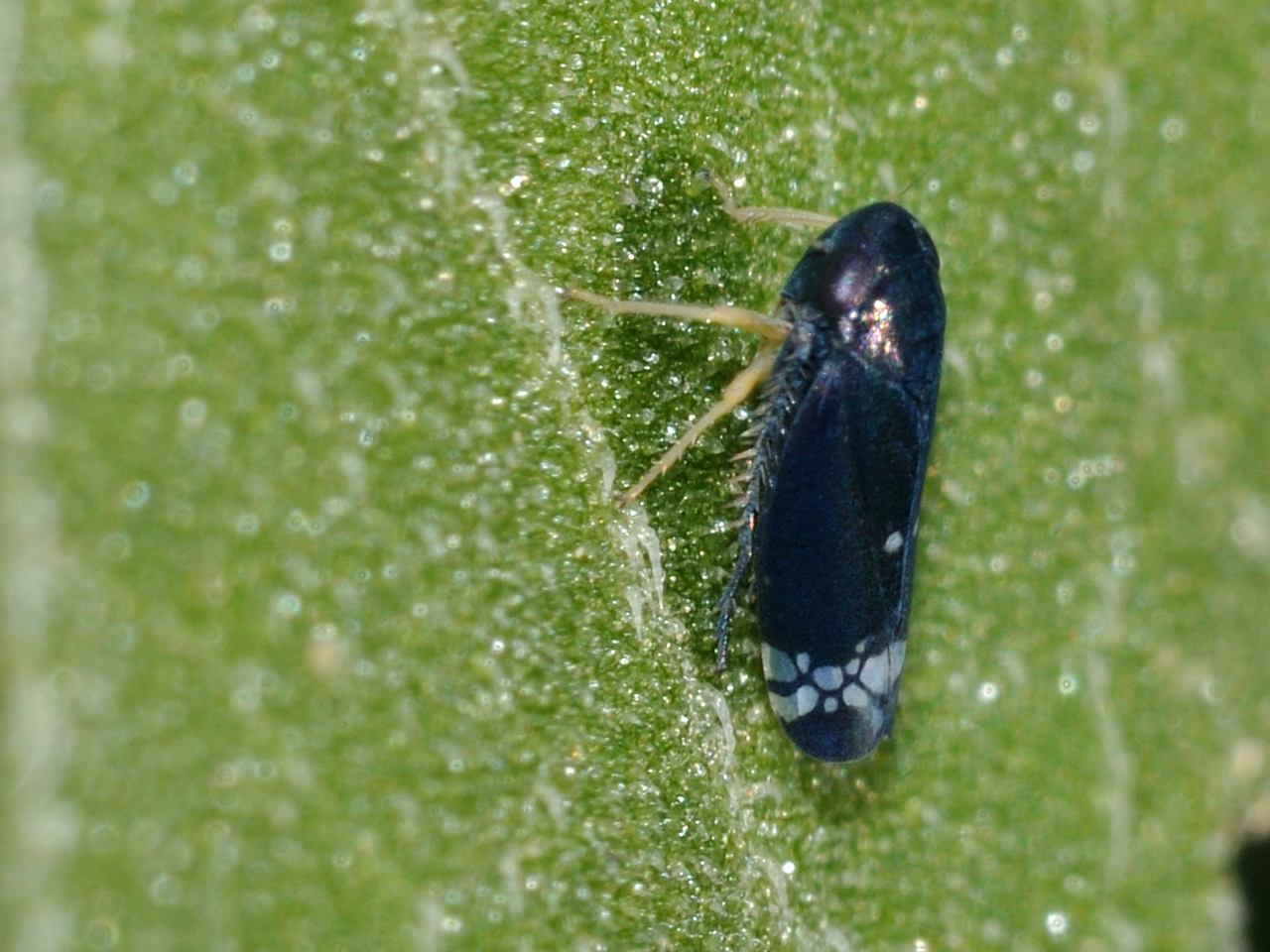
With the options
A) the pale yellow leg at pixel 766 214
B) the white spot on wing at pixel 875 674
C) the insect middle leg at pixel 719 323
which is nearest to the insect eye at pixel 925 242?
the pale yellow leg at pixel 766 214

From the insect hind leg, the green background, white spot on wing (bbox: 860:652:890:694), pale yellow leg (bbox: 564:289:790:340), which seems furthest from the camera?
white spot on wing (bbox: 860:652:890:694)

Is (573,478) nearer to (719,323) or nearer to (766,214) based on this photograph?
(719,323)

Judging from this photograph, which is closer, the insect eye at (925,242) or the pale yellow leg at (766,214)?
the pale yellow leg at (766,214)

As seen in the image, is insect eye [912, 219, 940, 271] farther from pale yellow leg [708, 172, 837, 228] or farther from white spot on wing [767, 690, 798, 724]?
white spot on wing [767, 690, 798, 724]

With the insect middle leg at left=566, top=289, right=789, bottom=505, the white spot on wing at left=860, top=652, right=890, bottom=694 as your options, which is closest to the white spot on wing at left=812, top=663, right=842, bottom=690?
the white spot on wing at left=860, top=652, right=890, bottom=694

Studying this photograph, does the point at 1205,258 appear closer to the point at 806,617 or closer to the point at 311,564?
the point at 806,617

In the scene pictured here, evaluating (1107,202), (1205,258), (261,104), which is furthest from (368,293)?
(1205,258)

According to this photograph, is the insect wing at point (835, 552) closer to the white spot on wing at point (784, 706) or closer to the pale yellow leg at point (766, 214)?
the white spot on wing at point (784, 706)

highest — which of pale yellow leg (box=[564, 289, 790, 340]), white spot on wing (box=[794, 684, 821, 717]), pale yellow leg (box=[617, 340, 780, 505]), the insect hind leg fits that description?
pale yellow leg (box=[564, 289, 790, 340])
